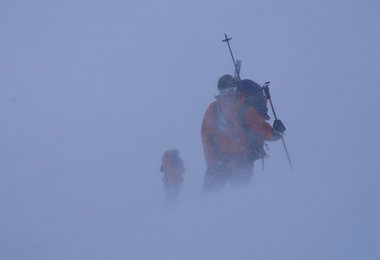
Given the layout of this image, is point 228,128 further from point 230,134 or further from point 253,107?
point 253,107

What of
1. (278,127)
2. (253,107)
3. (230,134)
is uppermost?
(253,107)

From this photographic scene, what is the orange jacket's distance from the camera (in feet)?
19.3

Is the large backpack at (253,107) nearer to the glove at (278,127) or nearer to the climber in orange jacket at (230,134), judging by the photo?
the climber in orange jacket at (230,134)

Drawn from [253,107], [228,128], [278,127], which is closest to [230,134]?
[228,128]

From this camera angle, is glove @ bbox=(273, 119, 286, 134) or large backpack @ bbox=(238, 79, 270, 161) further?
large backpack @ bbox=(238, 79, 270, 161)

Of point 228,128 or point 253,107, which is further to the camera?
point 228,128

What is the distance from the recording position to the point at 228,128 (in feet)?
19.8

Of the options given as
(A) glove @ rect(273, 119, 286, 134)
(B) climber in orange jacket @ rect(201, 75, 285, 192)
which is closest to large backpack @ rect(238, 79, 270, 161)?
(B) climber in orange jacket @ rect(201, 75, 285, 192)

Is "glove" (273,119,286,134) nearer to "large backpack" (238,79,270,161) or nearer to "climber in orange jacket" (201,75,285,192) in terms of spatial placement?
"climber in orange jacket" (201,75,285,192)

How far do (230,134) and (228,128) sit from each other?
0.07 m

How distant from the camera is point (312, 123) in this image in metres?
11.7

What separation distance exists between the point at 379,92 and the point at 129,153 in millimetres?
7000

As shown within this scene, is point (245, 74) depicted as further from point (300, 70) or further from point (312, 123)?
point (312, 123)

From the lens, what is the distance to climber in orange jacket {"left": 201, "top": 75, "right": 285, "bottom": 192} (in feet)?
19.4
